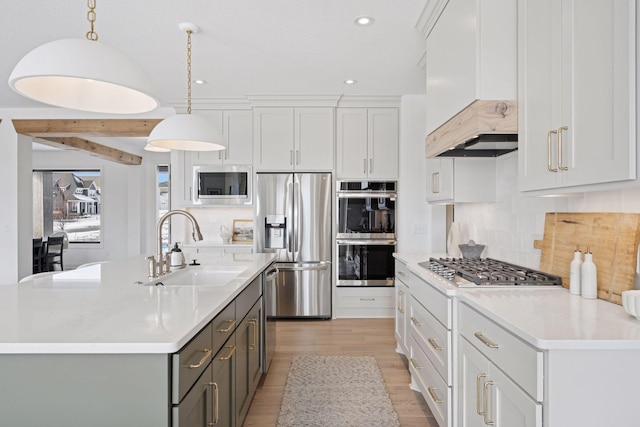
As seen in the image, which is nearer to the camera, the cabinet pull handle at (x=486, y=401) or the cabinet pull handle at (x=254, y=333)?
the cabinet pull handle at (x=486, y=401)

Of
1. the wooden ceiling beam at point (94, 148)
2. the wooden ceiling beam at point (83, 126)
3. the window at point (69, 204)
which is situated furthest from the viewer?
the window at point (69, 204)

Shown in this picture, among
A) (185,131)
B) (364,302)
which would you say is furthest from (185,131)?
(364,302)

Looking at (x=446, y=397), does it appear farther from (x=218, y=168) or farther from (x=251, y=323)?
(x=218, y=168)

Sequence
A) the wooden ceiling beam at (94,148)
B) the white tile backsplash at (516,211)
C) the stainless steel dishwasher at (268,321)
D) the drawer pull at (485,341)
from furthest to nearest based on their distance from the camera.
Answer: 1. the wooden ceiling beam at (94,148)
2. the stainless steel dishwasher at (268,321)
3. the white tile backsplash at (516,211)
4. the drawer pull at (485,341)

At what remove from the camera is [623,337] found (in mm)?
1091

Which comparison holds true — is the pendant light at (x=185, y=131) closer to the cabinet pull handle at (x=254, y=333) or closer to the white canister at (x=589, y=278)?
the cabinet pull handle at (x=254, y=333)

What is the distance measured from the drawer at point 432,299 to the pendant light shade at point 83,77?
1.63 m

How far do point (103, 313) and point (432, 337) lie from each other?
1.64 metres

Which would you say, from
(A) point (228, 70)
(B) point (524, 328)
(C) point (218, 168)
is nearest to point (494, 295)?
(B) point (524, 328)

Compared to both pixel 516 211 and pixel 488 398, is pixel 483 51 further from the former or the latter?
pixel 488 398

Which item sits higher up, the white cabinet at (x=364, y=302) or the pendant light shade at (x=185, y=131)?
the pendant light shade at (x=185, y=131)

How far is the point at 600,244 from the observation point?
5.46ft

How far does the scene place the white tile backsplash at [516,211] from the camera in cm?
173

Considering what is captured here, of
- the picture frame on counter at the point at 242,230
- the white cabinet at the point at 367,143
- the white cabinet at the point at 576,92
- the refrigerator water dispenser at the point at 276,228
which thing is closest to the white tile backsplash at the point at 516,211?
the white cabinet at the point at 576,92
